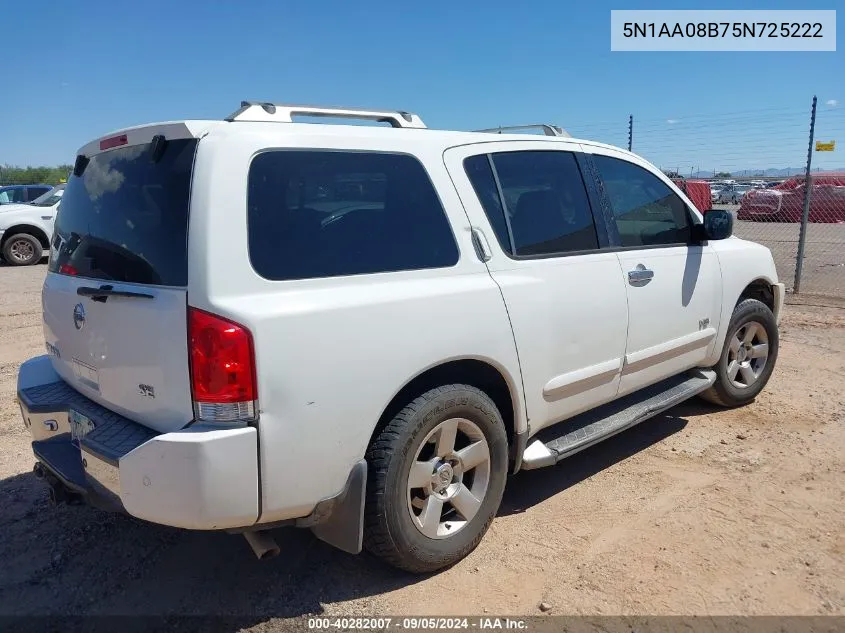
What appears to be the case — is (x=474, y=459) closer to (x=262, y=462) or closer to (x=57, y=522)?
(x=262, y=462)

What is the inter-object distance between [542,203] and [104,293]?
6.98 ft

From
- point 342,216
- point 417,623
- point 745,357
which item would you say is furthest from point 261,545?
point 745,357

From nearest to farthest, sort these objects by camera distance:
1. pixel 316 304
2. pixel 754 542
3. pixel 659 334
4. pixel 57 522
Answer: pixel 316 304 → pixel 754 542 → pixel 57 522 → pixel 659 334

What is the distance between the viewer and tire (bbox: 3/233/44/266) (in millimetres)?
14312

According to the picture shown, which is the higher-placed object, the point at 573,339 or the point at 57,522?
the point at 573,339

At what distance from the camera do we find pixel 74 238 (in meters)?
3.02

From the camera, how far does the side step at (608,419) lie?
3393mm

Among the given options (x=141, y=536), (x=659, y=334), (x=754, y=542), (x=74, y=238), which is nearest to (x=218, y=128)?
(x=74, y=238)

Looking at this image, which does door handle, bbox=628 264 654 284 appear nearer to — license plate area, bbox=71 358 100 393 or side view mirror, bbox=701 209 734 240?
side view mirror, bbox=701 209 734 240

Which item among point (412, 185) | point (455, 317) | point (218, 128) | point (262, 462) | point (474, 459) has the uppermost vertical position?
point (218, 128)

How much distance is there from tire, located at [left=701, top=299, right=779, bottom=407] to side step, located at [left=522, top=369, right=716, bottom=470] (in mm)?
320

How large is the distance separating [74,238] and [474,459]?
6.67 ft

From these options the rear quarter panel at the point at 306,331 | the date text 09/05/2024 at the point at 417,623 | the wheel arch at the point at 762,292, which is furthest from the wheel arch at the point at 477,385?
the wheel arch at the point at 762,292

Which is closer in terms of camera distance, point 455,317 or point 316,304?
point 316,304
